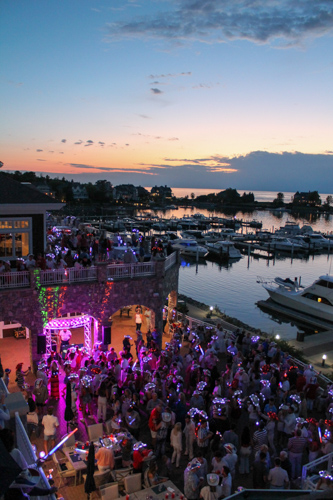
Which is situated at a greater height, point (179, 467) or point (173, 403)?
point (173, 403)

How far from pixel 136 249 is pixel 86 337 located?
195 inches

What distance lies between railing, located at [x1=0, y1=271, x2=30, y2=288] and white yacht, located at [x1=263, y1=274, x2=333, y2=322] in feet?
76.5

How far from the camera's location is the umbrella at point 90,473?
809cm

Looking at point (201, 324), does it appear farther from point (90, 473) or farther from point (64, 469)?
point (90, 473)

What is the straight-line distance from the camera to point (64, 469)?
29.0 ft

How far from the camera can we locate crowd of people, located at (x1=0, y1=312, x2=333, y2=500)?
8.36 metres

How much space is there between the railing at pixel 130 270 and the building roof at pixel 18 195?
12.3ft

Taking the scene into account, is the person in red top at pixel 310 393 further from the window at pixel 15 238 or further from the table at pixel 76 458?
the window at pixel 15 238

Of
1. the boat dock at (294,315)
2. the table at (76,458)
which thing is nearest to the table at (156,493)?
the table at (76,458)

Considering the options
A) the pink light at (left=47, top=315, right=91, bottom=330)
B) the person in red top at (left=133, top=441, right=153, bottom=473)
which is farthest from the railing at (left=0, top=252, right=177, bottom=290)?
the person in red top at (left=133, top=441, right=153, bottom=473)

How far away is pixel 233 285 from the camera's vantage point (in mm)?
46531

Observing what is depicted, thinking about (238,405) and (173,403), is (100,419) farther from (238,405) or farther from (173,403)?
(238,405)

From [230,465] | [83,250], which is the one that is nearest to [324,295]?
[83,250]

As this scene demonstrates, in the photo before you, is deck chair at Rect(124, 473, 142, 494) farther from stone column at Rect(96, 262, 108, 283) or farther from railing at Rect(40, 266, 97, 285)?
stone column at Rect(96, 262, 108, 283)
